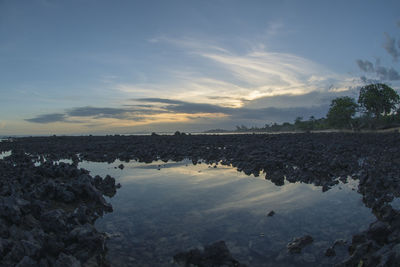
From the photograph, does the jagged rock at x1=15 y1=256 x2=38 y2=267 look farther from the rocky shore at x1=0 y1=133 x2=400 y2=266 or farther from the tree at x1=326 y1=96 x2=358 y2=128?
the tree at x1=326 y1=96 x2=358 y2=128

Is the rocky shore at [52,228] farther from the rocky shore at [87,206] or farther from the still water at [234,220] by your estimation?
the still water at [234,220]

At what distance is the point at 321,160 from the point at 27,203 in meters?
15.9

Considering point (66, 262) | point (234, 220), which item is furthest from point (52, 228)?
point (234, 220)

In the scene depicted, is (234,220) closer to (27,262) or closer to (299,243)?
(299,243)

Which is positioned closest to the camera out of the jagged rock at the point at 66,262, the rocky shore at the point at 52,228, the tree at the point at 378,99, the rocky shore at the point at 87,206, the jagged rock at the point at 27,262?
the jagged rock at the point at 27,262

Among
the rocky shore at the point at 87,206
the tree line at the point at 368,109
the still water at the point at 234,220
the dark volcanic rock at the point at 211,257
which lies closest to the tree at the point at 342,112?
the tree line at the point at 368,109

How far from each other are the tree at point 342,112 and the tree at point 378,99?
430 cm

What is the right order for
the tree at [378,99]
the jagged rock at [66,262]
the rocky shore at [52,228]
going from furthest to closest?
1. the tree at [378,99]
2. the rocky shore at [52,228]
3. the jagged rock at [66,262]

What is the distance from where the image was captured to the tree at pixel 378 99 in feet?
241

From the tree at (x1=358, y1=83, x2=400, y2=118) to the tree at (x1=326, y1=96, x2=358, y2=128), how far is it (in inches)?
169

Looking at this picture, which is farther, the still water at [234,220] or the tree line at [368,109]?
the tree line at [368,109]

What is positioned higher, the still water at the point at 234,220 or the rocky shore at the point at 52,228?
the rocky shore at the point at 52,228

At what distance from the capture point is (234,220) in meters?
7.94

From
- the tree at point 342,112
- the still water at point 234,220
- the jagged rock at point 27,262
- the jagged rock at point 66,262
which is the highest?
the tree at point 342,112
